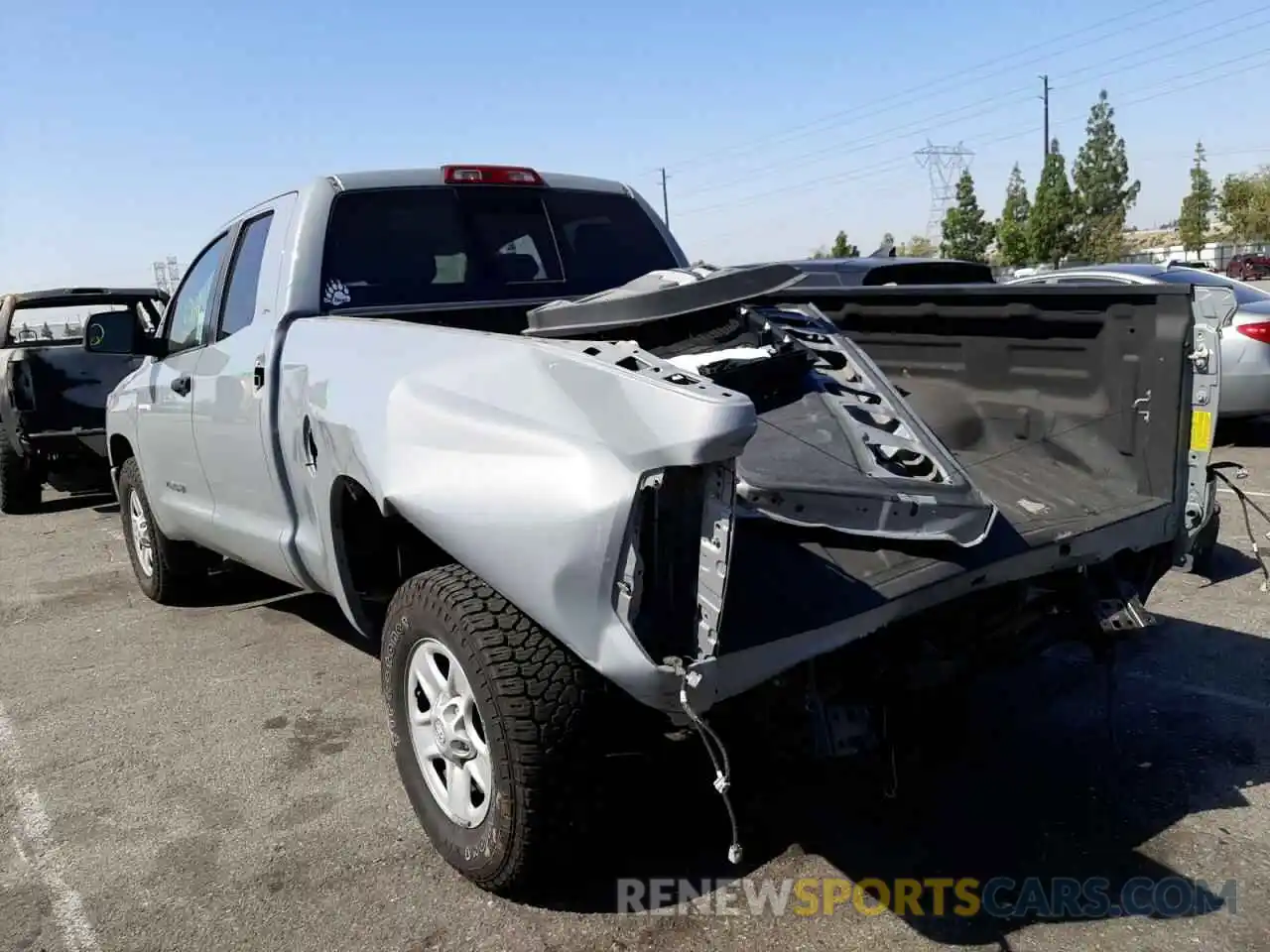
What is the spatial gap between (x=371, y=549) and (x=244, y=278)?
161cm

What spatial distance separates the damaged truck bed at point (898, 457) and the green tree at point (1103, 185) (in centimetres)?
6175

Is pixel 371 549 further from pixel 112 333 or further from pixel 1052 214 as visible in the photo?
pixel 1052 214

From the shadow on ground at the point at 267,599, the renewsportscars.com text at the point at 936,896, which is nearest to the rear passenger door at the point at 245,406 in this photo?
the shadow on ground at the point at 267,599

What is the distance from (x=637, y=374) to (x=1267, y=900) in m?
2.18

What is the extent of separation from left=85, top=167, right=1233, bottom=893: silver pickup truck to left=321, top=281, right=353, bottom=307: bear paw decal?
16 mm

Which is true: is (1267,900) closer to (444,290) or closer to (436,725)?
(436,725)

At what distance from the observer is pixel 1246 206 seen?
68.2 meters

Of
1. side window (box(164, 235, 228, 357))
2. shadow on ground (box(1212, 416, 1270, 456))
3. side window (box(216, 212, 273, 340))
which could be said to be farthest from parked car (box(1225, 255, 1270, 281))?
side window (box(216, 212, 273, 340))

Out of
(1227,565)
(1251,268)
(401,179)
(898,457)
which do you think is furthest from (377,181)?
(1251,268)

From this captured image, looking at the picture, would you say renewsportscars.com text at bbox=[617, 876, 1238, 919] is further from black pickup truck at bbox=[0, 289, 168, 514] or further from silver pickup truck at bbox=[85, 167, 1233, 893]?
black pickup truck at bbox=[0, 289, 168, 514]

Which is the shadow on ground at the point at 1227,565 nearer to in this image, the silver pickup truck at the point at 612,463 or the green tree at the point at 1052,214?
the silver pickup truck at the point at 612,463

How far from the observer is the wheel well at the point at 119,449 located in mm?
6156

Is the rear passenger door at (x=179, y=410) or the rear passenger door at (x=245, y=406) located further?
the rear passenger door at (x=179, y=410)

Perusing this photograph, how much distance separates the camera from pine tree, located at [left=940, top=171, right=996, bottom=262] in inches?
2499
